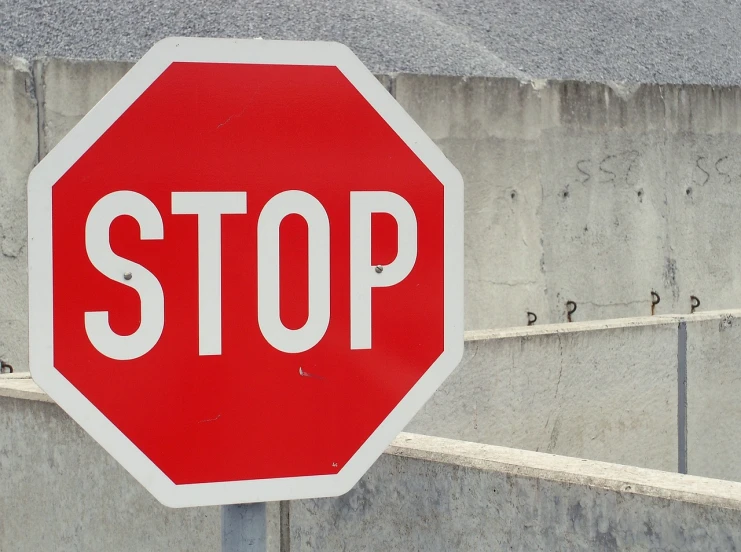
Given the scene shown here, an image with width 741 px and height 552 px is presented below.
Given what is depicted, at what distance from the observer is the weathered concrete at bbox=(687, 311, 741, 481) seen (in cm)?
512

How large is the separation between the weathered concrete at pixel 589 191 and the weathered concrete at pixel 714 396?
2.18 meters

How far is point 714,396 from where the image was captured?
520 cm

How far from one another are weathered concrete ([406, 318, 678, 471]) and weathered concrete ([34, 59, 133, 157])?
9.56 ft

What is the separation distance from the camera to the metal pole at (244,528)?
1278 millimetres

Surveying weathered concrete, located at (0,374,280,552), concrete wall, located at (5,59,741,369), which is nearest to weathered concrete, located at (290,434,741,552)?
weathered concrete, located at (0,374,280,552)

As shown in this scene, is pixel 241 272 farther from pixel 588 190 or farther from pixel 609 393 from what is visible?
pixel 588 190

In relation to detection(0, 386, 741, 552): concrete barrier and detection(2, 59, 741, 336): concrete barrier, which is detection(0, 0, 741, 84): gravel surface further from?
detection(0, 386, 741, 552): concrete barrier

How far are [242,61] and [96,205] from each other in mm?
247

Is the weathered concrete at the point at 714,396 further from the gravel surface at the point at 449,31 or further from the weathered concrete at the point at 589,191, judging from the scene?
the gravel surface at the point at 449,31

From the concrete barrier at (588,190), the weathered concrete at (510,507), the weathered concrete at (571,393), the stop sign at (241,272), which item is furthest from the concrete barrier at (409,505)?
the concrete barrier at (588,190)

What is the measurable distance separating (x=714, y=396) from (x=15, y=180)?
3779 millimetres

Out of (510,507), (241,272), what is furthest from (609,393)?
(241,272)

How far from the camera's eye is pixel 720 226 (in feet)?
28.8

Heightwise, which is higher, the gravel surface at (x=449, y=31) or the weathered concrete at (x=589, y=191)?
the gravel surface at (x=449, y=31)
